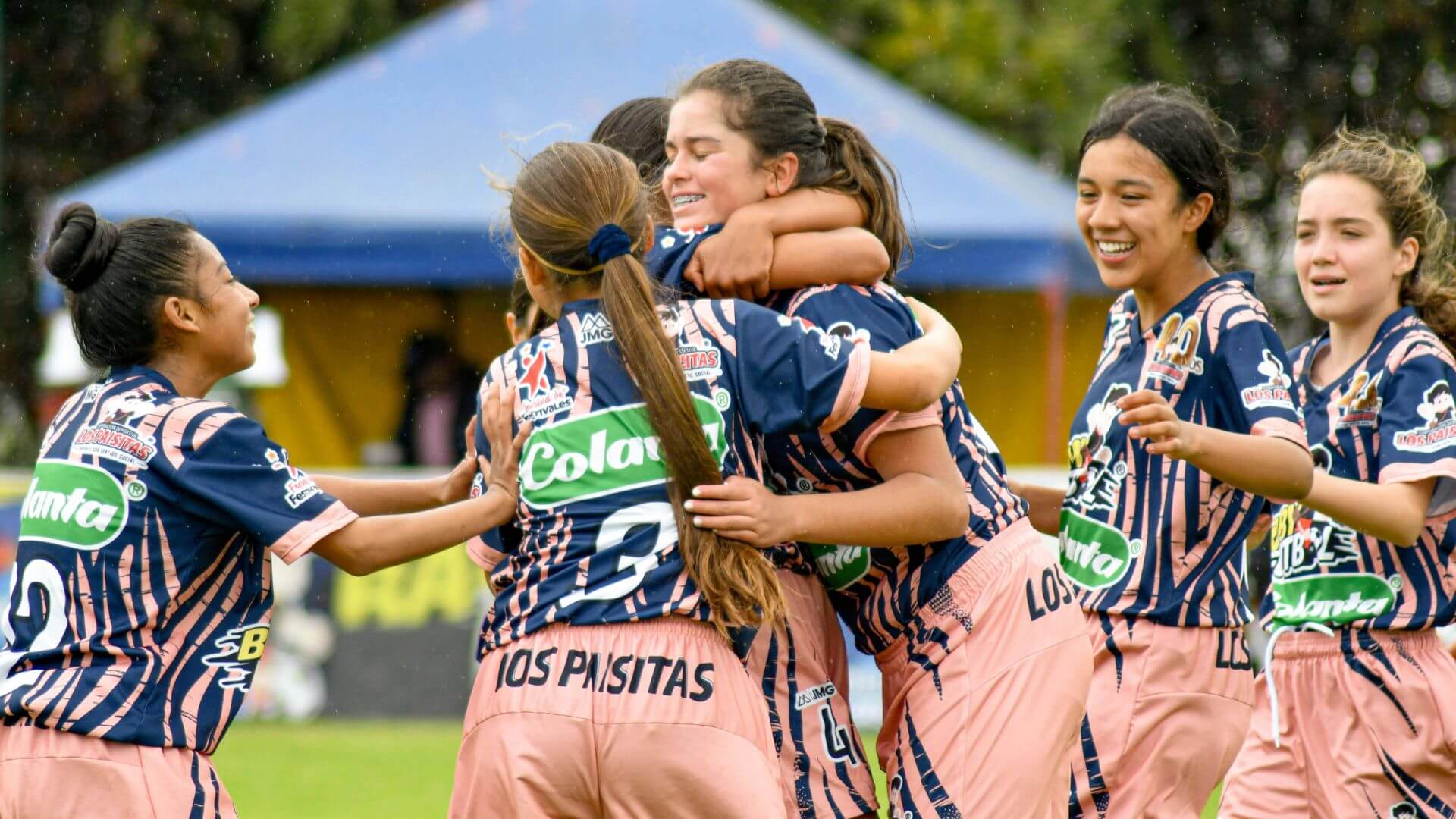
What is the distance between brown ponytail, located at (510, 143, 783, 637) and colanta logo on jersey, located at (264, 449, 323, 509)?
63cm

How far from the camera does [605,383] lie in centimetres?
289

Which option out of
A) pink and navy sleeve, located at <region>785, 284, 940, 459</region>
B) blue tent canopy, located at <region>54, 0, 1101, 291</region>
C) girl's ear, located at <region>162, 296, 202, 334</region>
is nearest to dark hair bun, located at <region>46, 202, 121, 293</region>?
girl's ear, located at <region>162, 296, 202, 334</region>

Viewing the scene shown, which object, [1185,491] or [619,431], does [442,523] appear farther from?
[1185,491]

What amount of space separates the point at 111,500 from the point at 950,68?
12.2m

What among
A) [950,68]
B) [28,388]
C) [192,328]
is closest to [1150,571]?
[192,328]

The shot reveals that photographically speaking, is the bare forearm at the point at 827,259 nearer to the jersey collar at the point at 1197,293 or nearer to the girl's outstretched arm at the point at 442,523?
the girl's outstretched arm at the point at 442,523

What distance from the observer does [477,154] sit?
1159 cm

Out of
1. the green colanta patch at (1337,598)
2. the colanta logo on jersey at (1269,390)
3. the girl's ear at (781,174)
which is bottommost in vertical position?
the green colanta patch at (1337,598)

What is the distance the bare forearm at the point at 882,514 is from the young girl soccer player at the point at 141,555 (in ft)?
1.80

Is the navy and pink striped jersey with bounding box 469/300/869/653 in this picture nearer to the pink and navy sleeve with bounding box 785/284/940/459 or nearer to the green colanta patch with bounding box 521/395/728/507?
the green colanta patch with bounding box 521/395/728/507

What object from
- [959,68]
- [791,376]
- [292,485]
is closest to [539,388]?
[791,376]

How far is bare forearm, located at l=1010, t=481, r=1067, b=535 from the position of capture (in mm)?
3902

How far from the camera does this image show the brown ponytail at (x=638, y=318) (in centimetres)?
284

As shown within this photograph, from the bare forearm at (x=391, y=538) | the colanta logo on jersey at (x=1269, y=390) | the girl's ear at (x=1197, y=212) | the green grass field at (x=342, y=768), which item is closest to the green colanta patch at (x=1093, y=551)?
the colanta logo on jersey at (x=1269, y=390)
